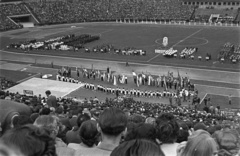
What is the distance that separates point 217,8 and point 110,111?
296 feet

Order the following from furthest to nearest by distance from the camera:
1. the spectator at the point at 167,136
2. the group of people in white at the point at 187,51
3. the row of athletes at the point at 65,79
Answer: the group of people in white at the point at 187,51, the row of athletes at the point at 65,79, the spectator at the point at 167,136

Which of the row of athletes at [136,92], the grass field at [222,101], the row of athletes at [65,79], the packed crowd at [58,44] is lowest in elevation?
the grass field at [222,101]

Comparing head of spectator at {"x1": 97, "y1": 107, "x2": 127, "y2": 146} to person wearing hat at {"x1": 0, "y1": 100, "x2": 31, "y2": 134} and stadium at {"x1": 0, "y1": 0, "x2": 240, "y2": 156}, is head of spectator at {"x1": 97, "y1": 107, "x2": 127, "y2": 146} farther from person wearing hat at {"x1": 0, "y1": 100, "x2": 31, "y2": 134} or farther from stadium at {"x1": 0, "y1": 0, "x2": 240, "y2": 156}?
person wearing hat at {"x1": 0, "y1": 100, "x2": 31, "y2": 134}

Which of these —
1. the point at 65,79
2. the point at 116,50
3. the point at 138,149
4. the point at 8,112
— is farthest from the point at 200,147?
the point at 116,50

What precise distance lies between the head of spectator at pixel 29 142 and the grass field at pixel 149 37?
147 ft

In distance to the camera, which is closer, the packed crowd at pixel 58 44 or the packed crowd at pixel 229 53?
the packed crowd at pixel 229 53

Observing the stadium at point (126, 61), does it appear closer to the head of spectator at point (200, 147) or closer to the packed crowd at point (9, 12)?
the head of spectator at point (200, 147)

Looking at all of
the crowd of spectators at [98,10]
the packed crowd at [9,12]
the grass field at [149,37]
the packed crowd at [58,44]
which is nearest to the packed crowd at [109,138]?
the grass field at [149,37]

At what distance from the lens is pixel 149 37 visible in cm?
6775

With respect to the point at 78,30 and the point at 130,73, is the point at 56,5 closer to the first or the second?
the point at 78,30

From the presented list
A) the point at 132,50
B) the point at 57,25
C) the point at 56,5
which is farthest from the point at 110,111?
the point at 56,5

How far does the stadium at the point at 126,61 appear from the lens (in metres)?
22.8

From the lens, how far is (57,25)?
85.8 meters

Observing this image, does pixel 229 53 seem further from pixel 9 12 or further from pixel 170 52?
pixel 9 12
